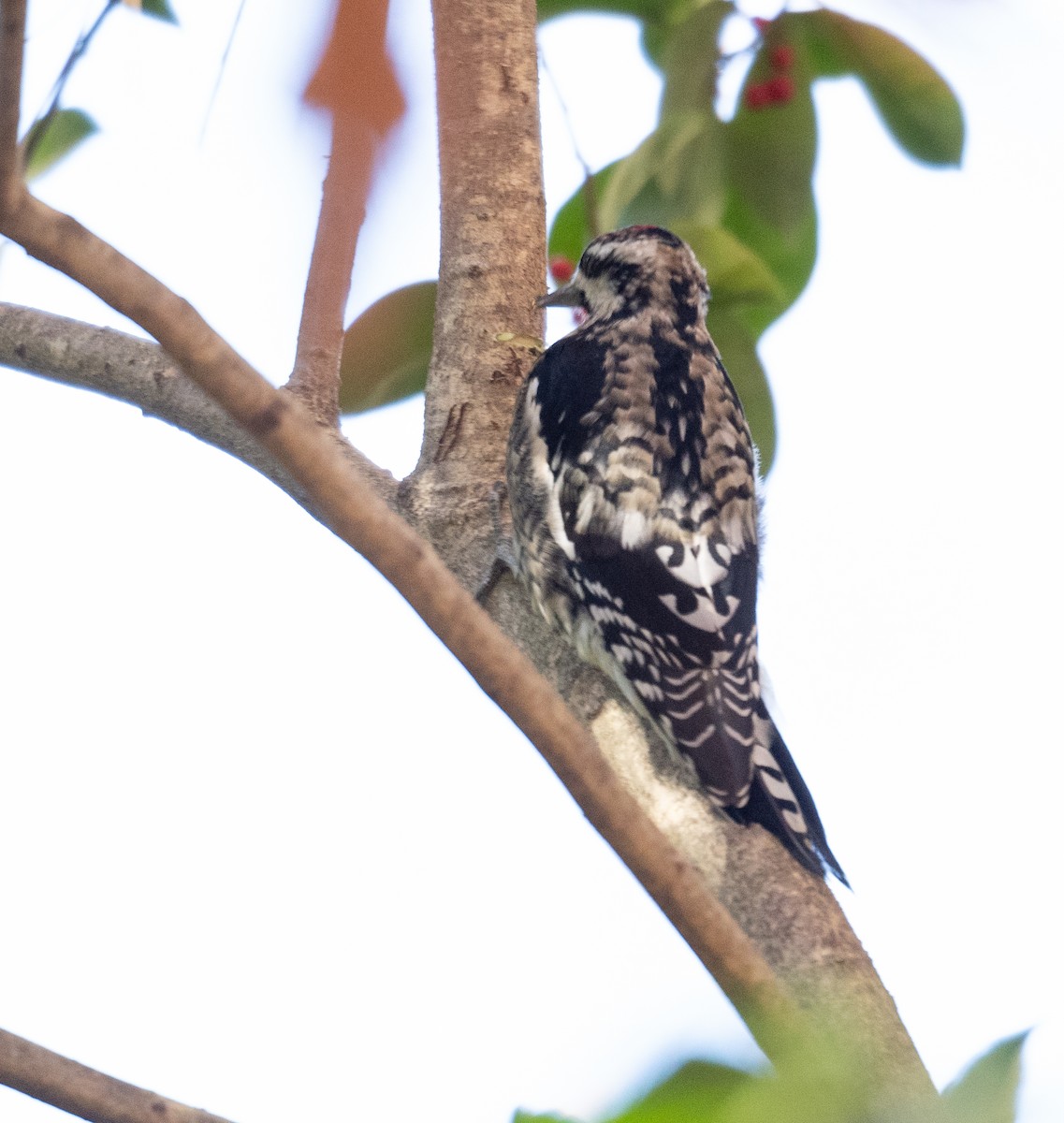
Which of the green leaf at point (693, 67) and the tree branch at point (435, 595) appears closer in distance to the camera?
the tree branch at point (435, 595)

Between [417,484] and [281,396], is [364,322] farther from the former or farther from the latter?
[281,396]

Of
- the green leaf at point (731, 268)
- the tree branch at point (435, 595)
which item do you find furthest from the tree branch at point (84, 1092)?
the green leaf at point (731, 268)

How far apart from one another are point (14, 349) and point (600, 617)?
3.76ft

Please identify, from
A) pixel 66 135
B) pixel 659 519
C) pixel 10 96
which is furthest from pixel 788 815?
pixel 66 135

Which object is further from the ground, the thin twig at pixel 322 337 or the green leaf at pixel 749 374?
the thin twig at pixel 322 337

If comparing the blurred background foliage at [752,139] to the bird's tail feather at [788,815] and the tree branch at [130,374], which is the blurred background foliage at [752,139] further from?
the bird's tail feather at [788,815]

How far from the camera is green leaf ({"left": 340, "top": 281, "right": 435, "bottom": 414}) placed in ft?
7.70

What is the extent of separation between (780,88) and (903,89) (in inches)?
7.1

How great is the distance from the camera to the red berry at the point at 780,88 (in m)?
2.01

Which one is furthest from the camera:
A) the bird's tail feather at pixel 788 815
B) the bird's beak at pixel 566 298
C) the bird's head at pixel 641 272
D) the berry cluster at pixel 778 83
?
the bird's beak at pixel 566 298

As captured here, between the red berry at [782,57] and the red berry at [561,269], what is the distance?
66 cm

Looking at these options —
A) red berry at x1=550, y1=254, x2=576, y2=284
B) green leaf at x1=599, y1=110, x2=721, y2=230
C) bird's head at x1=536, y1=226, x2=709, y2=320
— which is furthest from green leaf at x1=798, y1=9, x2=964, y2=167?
red berry at x1=550, y1=254, x2=576, y2=284

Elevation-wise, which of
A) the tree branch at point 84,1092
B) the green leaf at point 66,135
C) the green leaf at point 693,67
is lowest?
the tree branch at point 84,1092

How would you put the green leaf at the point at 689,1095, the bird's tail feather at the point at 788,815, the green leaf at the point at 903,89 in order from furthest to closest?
the green leaf at the point at 903,89, the bird's tail feather at the point at 788,815, the green leaf at the point at 689,1095
